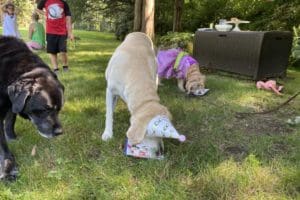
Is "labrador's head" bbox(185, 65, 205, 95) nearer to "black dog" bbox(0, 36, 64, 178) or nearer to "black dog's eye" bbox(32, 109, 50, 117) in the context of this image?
"black dog" bbox(0, 36, 64, 178)

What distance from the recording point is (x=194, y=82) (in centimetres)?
655

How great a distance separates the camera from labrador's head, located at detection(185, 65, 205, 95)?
21.2ft

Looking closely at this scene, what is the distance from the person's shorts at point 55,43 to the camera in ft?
26.0

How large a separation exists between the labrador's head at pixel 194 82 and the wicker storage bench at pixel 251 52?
1.60 meters

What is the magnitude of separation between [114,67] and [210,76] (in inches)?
182

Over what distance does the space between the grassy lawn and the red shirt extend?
→ 2466 mm

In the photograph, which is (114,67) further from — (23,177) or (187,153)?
(23,177)

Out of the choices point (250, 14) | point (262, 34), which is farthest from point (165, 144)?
point (250, 14)

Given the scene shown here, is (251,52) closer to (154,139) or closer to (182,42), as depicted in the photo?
(182,42)

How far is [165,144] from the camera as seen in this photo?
4.09 metres

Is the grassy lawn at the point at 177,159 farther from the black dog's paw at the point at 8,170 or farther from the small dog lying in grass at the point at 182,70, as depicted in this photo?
the small dog lying in grass at the point at 182,70

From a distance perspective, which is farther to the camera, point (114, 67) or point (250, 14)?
point (250, 14)

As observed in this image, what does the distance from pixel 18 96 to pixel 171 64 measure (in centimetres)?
425

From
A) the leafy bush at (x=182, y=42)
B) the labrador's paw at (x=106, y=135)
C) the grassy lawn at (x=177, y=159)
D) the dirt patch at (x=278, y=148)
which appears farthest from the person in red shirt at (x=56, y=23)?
the dirt patch at (x=278, y=148)
